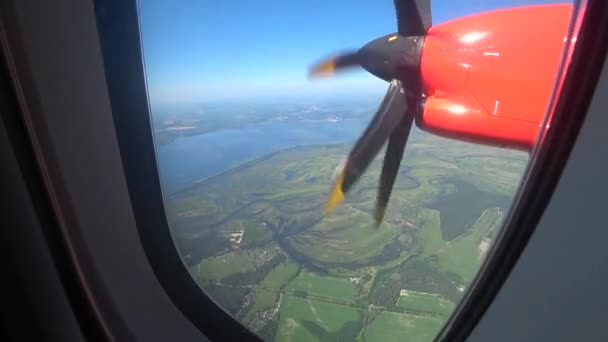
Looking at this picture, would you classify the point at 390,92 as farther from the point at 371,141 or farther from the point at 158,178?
the point at 158,178

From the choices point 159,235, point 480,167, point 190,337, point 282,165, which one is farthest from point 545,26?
point 190,337

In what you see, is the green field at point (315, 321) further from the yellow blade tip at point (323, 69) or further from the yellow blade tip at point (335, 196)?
the yellow blade tip at point (323, 69)

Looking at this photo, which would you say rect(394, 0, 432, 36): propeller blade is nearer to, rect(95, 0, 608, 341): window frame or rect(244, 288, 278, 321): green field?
rect(95, 0, 608, 341): window frame

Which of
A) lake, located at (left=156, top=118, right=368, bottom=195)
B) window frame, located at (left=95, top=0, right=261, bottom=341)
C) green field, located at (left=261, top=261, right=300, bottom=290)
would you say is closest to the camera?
window frame, located at (left=95, top=0, right=261, bottom=341)

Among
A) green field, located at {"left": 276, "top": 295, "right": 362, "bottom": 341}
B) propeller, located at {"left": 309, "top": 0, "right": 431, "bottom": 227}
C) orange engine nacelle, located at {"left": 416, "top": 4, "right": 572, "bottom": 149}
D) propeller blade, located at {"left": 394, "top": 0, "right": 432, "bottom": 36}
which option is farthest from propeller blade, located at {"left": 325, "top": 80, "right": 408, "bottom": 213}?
green field, located at {"left": 276, "top": 295, "right": 362, "bottom": 341}

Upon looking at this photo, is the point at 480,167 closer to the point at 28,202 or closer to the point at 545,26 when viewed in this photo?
the point at 545,26

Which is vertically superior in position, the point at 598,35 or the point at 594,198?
the point at 598,35
